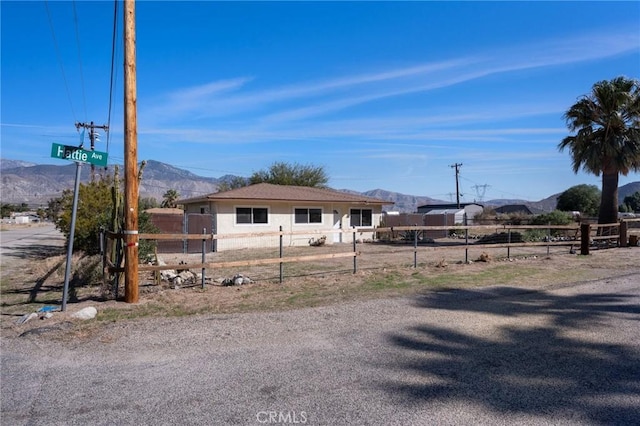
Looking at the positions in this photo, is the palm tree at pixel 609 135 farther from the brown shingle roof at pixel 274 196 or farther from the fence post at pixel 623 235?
the brown shingle roof at pixel 274 196

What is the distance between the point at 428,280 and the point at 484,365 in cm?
586

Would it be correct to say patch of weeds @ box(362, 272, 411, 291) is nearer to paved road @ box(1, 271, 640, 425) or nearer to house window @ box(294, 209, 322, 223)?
paved road @ box(1, 271, 640, 425)

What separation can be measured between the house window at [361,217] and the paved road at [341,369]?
2195 cm

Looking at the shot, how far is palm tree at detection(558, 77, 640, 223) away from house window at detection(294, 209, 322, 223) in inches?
553

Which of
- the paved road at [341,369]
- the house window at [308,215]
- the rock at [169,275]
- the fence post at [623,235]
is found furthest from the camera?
the house window at [308,215]

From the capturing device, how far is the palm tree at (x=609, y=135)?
2334 cm

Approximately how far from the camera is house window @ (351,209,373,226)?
29453mm

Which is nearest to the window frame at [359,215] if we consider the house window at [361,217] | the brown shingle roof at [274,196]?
the house window at [361,217]

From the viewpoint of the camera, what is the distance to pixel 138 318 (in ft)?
23.5

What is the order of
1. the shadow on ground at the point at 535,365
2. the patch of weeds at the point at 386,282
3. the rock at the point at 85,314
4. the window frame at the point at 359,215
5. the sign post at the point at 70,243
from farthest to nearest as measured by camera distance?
the window frame at the point at 359,215 → the patch of weeds at the point at 386,282 → the sign post at the point at 70,243 → the rock at the point at 85,314 → the shadow on ground at the point at 535,365

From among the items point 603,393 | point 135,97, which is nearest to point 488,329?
point 603,393

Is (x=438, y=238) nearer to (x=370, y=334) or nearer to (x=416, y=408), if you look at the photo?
(x=370, y=334)

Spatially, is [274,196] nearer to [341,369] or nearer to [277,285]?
[277,285]

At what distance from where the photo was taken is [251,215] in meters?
24.9
